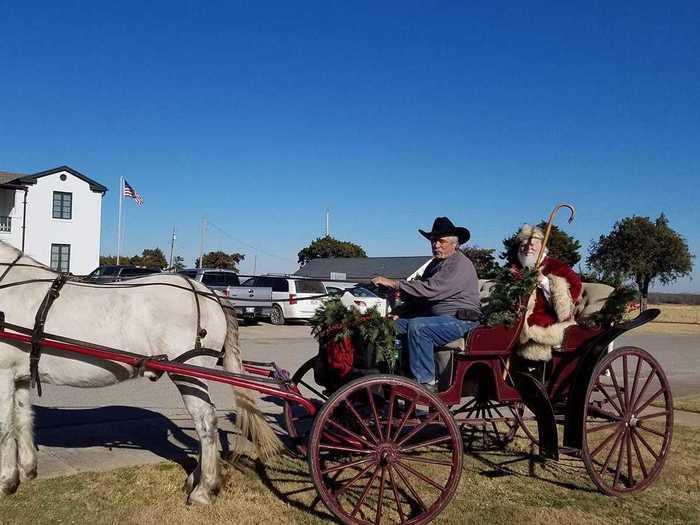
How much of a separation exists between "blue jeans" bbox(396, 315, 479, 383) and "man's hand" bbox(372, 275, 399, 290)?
0.36 m

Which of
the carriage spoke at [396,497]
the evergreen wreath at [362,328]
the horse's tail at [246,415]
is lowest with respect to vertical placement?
the carriage spoke at [396,497]

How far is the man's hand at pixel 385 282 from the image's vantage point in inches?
203

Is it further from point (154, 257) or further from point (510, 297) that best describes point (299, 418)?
point (154, 257)

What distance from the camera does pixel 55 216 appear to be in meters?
42.1

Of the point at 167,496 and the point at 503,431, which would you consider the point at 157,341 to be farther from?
the point at 503,431

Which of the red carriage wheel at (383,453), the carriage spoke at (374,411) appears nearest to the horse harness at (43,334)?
the red carriage wheel at (383,453)

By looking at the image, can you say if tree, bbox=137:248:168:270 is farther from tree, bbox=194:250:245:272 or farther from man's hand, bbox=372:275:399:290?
man's hand, bbox=372:275:399:290

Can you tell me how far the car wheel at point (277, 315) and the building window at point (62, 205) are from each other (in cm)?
2461

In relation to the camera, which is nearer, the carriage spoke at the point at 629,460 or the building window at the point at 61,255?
the carriage spoke at the point at 629,460

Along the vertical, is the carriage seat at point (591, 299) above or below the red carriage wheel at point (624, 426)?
above

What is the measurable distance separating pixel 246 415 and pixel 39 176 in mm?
41382

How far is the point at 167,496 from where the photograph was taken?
5.20 metres

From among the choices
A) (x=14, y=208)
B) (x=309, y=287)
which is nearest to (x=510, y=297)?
(x=309, y=287)

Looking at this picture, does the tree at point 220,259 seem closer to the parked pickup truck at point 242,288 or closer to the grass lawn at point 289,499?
the parked pickup truck at point 242,288
